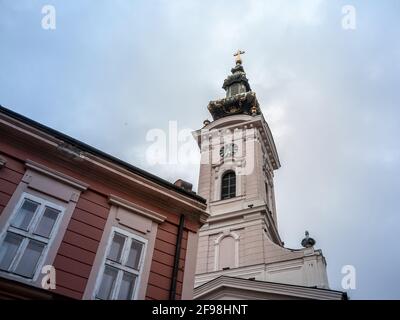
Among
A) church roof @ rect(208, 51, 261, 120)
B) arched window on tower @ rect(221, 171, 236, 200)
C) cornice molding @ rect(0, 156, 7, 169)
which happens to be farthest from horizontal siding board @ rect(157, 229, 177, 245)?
church roof @ rect(208, 51, 261, 120)

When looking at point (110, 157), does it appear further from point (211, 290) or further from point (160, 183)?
point (211, 290)

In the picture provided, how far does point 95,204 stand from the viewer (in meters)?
8.16

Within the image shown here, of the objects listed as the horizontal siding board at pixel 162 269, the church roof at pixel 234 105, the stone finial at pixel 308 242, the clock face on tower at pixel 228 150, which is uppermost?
the church roof at pixel 234 105

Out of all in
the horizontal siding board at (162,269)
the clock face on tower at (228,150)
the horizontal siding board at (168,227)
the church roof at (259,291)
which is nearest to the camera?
the horizontal siding board at (162,269)

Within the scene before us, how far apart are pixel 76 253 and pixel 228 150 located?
21.8 m

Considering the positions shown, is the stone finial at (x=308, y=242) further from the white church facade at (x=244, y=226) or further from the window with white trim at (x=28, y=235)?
the window with white trim at (x=28, y=235)

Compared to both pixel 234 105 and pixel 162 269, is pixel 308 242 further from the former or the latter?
pixel 234 105

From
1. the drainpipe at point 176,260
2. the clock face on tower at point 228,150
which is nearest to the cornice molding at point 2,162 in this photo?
the drainpipe at point 176,260

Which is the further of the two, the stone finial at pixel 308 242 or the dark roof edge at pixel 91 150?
the stone finial at pixel 308 242

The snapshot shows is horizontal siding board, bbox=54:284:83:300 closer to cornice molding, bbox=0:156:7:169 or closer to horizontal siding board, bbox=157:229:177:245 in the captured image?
horizontal siding board, bbox=157:229:177:245

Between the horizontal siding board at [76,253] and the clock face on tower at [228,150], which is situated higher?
the clock face on tower at [228,150]

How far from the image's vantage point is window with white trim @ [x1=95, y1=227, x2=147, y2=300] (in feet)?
23.9

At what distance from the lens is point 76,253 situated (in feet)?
23.9

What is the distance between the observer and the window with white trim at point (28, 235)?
261 inches
